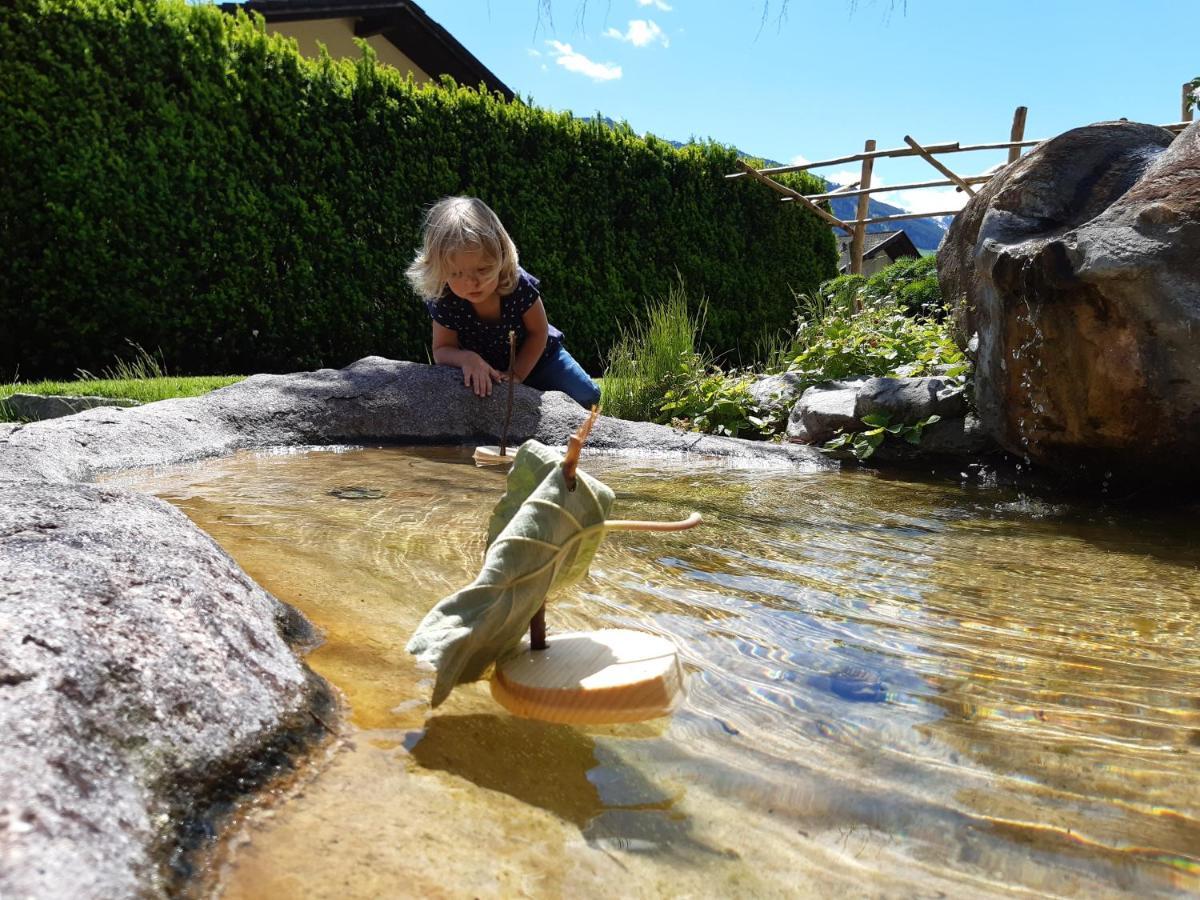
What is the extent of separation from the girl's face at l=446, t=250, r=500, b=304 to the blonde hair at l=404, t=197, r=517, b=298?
0.03m

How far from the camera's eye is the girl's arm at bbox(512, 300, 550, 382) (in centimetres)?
556

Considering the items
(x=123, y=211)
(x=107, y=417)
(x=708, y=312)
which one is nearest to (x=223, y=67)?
(x=123, y=211)

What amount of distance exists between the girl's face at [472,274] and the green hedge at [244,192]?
183 inches

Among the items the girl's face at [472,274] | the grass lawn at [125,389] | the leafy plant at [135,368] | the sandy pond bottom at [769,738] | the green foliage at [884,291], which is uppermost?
the green foliage at [884,291]

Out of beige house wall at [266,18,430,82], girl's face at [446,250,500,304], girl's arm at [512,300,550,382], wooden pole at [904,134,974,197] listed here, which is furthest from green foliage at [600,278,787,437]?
beige house wall at [266,18,430,82]

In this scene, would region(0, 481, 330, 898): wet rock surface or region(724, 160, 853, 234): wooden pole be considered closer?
region(0, 481, 330, 898): wet rock surface

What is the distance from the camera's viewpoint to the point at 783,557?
270 centimetres

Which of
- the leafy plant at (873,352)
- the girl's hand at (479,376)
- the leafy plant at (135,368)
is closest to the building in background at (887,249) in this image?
the leafy plant at (873,352)

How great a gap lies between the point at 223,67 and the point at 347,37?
9.21 metres

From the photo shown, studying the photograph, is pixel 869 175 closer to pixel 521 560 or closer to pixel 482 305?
pixel 482 305

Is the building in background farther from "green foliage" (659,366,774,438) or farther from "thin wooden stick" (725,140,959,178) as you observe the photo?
"green foliage" (659,366,774,438)

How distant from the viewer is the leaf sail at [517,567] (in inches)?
44.0

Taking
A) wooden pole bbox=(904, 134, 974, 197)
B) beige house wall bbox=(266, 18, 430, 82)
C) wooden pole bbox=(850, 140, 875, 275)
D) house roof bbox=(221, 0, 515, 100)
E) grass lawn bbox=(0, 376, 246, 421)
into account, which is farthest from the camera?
beige house wall bbox=(266, 18, 430, 82)

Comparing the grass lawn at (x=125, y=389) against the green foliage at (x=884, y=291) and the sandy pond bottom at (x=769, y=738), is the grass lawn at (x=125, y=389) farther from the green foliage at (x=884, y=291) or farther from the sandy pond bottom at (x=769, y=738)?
the green foliage at (x=884, y=291)
